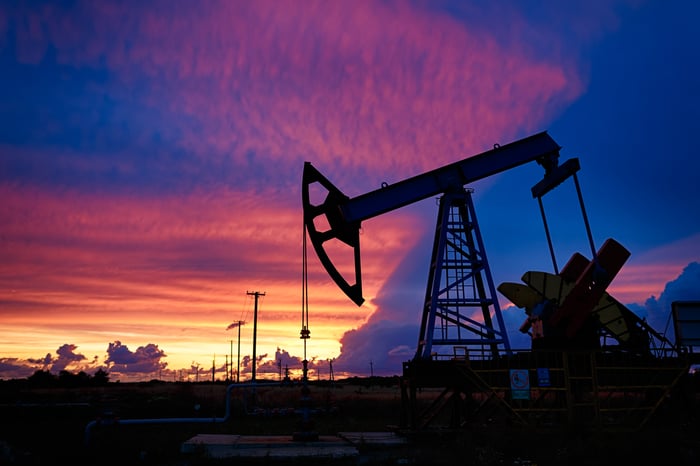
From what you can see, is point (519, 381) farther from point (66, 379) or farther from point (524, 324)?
point (66, 379)

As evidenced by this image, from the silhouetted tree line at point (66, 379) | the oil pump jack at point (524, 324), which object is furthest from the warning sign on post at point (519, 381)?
the silhouetted tree line at point (66, 379)

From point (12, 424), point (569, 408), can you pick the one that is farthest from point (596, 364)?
point (12, 424)

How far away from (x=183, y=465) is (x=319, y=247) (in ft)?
22.0

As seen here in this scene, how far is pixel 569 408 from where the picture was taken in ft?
53.7

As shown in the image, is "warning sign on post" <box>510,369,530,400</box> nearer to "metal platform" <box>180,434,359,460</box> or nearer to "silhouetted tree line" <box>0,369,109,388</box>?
"metal platform" <box>180,434,359,460</box>

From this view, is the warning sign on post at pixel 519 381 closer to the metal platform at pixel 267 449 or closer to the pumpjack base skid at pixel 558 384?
the pumpjack base skid at pixel 558 384

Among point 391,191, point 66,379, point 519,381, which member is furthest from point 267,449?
point 66,379

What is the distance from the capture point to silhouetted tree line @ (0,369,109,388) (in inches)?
2923

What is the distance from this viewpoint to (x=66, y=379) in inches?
3009

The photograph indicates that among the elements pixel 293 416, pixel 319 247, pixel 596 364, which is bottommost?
pixel 293 416

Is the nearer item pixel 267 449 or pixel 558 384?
pixel 267 449

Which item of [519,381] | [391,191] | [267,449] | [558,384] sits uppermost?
[391,191]

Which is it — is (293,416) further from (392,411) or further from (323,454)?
(323,454)

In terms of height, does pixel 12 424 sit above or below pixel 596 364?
below
